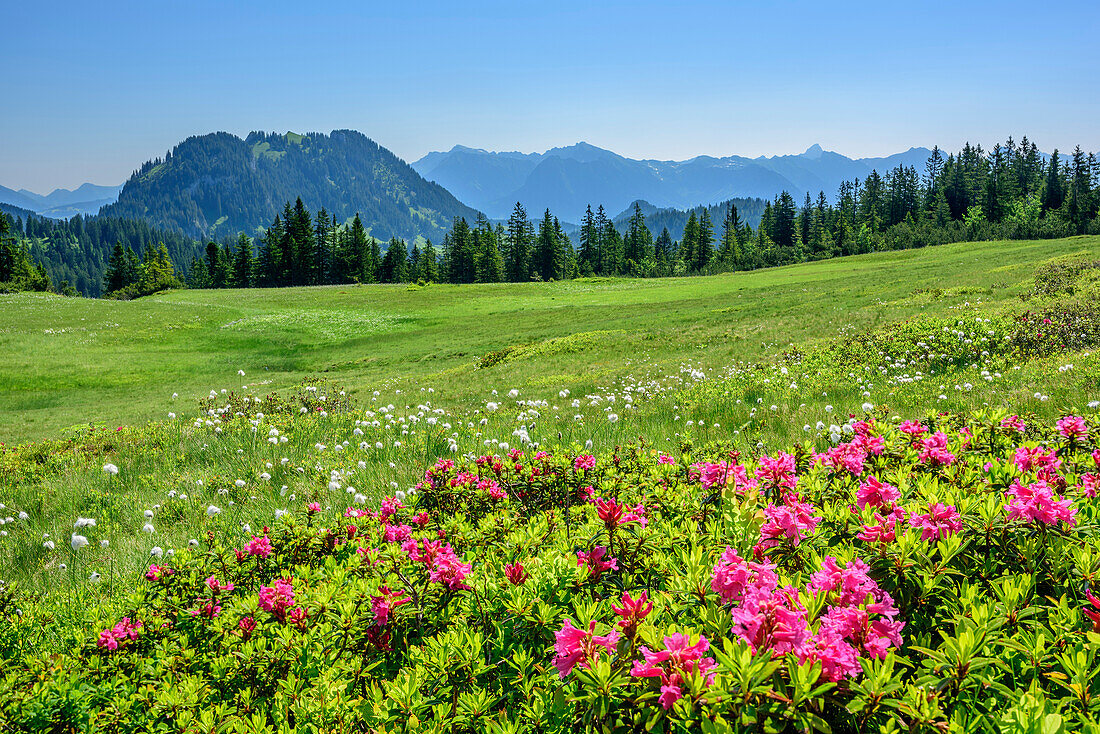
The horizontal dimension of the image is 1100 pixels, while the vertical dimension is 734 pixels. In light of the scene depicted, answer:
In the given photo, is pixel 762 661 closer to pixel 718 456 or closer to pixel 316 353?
pixel 718 456

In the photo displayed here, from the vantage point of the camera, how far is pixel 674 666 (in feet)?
4.92

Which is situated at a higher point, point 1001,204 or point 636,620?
point 1001,204

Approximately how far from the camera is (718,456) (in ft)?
15.9

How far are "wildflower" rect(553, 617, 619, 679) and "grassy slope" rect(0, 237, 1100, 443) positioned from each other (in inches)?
482

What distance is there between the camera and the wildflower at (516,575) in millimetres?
2436

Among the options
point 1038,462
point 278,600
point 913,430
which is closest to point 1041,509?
point 1038,462

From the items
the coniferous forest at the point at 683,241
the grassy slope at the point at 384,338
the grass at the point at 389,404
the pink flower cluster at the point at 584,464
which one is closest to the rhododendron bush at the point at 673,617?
the pink flower cluster at the point at 584,464

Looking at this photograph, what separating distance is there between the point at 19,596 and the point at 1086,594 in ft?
23.0

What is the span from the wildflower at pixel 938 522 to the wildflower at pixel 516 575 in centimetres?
164

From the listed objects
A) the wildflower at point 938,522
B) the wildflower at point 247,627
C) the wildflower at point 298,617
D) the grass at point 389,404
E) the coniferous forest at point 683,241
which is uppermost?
the coniferous forest at point 683,241

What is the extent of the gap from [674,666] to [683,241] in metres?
116

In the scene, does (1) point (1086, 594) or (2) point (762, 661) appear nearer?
(2) point (762, 661)

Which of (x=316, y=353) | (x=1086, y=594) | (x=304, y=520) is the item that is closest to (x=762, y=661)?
(x=1086, y=594)

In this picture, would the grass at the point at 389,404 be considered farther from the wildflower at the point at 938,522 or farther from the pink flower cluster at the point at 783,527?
the wildflower at the point at 938,522
